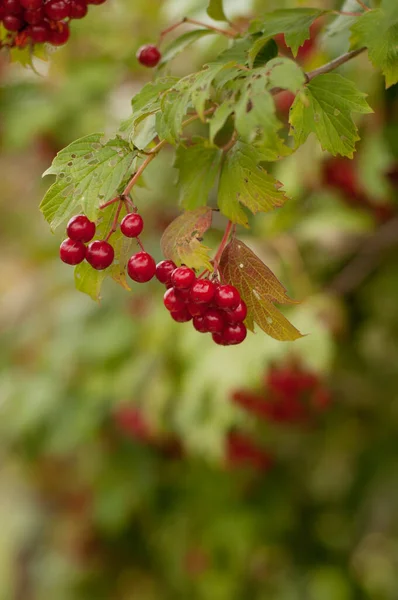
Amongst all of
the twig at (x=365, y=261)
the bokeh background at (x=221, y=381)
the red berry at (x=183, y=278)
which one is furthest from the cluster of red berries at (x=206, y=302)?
the twig at (x=365, y=261)

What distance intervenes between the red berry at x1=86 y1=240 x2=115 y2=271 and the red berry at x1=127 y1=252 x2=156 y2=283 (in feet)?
0.09

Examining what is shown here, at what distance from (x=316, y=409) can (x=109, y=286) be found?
0.87 m

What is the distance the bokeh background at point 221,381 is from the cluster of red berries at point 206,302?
85 cm

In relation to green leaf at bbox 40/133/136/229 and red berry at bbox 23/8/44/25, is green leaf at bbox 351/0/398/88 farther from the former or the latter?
red berry at bbox 23/8/44/25

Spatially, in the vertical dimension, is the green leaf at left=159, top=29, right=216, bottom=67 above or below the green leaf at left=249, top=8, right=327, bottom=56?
below

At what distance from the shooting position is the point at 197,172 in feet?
A: 2.84

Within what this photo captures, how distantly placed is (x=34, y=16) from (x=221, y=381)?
3.23ft

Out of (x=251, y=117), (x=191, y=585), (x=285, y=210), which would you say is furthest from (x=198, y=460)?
(x=251, y=117)

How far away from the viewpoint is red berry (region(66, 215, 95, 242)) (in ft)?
2.45

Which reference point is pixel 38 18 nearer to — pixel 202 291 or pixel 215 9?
pixel 215 9

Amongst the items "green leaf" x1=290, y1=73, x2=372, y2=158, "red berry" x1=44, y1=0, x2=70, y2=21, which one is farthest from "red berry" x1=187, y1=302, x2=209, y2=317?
"red berry" x1=44, y1=0, x2=70, y2=21

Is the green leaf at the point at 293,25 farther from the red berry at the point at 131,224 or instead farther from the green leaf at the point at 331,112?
the red berry at the point at 131,224

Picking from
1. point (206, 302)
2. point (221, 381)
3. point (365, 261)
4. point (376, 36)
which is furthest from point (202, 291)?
point (365, 261)

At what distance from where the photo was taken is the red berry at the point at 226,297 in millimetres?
742
